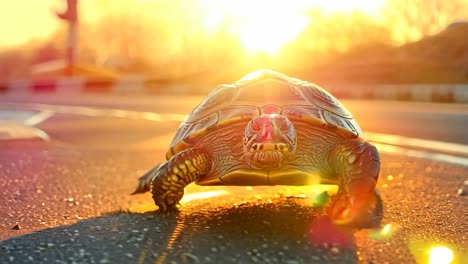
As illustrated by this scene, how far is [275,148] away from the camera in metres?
2.93

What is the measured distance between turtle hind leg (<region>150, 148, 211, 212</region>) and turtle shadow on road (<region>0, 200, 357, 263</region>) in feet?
0.77

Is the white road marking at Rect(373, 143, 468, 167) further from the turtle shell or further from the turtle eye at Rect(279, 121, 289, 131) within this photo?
the turtle eye at Rect(279, 121, 289, 131)

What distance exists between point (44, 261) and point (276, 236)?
→ 2.97 feet

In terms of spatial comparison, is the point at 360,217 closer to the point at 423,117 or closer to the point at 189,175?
the point at 189,175

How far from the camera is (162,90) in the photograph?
34.2 metres

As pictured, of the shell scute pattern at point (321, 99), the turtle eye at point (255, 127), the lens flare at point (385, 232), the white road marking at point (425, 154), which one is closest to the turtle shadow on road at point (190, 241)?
the lens flare at point (385, 232)

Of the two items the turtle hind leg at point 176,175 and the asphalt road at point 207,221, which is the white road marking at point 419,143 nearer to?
the asphalt road at point 207,221

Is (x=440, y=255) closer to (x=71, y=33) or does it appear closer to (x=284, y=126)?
(x=284, y=126)

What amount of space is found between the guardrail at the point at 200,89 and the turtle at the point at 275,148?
17.6m

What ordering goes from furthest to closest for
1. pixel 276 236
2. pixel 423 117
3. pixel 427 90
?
1. pixel 427 90
2. pixel 423 117
3. pixel 276 236

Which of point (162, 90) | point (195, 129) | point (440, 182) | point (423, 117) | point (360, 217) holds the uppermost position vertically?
point (195, 129)

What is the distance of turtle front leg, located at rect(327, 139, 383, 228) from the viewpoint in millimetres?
2961

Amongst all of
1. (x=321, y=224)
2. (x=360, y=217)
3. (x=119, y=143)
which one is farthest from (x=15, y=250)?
(x=119, y=143)

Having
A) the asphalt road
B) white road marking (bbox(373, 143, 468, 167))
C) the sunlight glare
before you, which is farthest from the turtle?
white road marking (bbox(373, 143, 468, 167))
